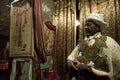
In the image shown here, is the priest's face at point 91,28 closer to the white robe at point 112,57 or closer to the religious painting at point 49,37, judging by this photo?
the white robe at point 112,57

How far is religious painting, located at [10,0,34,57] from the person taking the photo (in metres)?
2.25

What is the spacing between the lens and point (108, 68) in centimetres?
202

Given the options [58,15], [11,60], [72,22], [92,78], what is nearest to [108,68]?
[92,78]

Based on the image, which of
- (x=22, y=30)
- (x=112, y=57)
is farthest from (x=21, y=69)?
(x=112, y=57)

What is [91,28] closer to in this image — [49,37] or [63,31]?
[49,37]

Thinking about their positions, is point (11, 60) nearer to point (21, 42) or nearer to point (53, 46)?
point (21, 42)

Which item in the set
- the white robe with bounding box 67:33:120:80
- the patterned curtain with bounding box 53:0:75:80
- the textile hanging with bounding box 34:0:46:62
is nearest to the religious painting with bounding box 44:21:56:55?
the textile hanging with bounding box 34:0:46:62

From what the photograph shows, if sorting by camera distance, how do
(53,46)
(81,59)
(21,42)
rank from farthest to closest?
(53,46) → (21,42) → (81,59)

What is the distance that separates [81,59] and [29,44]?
553mm

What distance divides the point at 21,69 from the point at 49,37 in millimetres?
501

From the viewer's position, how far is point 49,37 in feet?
8.38

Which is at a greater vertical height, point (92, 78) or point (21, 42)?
point (21, 42)

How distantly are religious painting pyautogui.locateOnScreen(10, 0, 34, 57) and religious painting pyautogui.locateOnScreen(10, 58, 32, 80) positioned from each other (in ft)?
0.21

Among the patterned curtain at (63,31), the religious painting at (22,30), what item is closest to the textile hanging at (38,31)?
the religious painting at (22,30)
